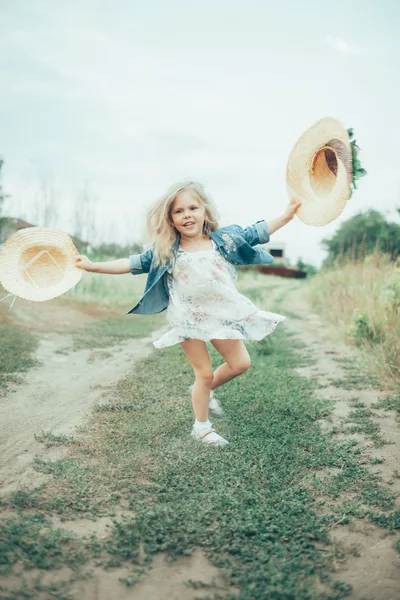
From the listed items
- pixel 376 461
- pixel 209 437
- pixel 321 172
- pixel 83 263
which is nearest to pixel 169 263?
pixel 83 263

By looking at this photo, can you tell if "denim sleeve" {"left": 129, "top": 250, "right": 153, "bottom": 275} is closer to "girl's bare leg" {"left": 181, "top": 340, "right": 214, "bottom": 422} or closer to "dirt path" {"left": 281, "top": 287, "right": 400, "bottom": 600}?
"girl's bare leg" {"left": 181, "top": 340, "right": 214, "bottom": 422}

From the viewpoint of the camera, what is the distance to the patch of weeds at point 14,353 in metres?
4.91

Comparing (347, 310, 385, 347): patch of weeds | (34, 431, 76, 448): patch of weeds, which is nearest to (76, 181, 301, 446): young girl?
(34, 431, 76, 448): patch of weeds

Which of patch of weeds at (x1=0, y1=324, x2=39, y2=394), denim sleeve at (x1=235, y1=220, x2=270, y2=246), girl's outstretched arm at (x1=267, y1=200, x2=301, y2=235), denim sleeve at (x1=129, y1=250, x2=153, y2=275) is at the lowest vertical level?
patch of weeds at (x1=0, y1=324, x2=39, y2=394)

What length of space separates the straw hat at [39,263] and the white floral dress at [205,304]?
0.73 m

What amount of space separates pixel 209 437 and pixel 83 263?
1.43m

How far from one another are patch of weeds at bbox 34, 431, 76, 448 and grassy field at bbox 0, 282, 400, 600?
2cm

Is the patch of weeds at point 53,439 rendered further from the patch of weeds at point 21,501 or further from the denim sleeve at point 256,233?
the denim sleeve at point 256,233

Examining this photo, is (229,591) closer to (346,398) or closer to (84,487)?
(84,487)

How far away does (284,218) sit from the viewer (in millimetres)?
3535

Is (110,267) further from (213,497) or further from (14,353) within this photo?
(14,353)

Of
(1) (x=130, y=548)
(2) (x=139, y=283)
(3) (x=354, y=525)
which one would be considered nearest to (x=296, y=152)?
(3) (x=354, y=525)

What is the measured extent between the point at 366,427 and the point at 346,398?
885 mm

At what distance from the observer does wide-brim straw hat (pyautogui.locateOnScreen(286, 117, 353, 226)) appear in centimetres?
326
